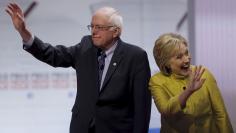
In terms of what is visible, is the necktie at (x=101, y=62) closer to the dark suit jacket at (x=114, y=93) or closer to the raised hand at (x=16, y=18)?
the dark suit jacket at (x=114, y=93)

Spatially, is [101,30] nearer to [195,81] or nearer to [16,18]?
[16,18]

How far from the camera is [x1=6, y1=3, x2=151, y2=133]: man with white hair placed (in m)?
2.44

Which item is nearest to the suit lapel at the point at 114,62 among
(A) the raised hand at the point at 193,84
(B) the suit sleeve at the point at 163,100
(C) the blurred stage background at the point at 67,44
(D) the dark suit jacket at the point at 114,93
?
(D) the dark suit jacket at the point at 114,93

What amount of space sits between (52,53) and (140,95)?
1.75 feet

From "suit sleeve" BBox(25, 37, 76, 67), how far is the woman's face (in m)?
0.60

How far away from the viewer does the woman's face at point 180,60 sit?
2.28m

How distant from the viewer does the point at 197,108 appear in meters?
2.28

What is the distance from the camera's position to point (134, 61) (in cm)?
251

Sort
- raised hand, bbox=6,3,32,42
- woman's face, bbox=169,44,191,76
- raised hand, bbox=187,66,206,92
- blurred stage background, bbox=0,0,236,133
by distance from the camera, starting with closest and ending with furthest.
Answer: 1. raised hand, bbox=187,66,206,92
2. woman's face, bbox=169,44,191,76
3. raised hand, bbox=6,3,32,42
4. blurred stage background, bbox=0,0,236,133

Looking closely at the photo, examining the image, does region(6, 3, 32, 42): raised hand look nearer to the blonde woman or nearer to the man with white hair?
the man with white hair

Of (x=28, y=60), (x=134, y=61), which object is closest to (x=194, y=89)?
(x=134, y=61)

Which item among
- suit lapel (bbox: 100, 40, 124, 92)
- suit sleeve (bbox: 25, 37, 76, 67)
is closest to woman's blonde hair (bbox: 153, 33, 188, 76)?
suit lapel (bbox: 100, 40, 124, 92)

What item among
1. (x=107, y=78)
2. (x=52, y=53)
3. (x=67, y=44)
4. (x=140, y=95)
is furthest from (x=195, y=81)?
(x=67, y=44)

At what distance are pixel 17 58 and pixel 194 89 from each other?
2273 millimetres
